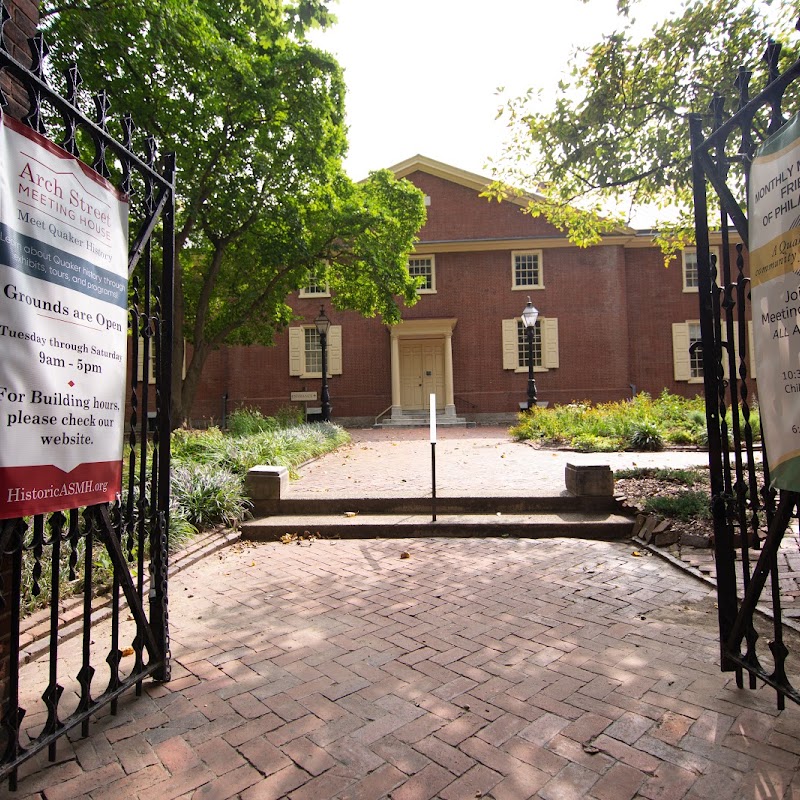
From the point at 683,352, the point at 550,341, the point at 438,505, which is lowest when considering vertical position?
the point at 438,505

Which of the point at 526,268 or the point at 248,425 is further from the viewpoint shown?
the point at 526,268

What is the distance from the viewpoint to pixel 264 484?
638 centimetres

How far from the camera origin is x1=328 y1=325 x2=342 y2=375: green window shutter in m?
22.0

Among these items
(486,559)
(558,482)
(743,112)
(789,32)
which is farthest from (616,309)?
(743,112)

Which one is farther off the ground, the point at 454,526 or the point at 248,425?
the point at 248,425

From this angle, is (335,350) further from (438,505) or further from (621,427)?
(438,505)

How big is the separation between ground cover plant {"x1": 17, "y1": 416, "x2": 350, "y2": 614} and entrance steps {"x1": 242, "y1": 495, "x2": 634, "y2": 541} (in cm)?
42

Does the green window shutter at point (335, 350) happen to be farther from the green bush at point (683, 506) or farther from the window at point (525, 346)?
the green bush at point (683, 506)

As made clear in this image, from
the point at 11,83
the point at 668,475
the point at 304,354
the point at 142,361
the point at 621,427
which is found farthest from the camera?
the point at 304,354

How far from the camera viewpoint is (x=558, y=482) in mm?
7309

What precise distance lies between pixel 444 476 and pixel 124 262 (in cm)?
616

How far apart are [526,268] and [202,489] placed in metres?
19.1

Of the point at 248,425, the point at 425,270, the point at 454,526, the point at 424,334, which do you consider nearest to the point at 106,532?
the point at 454,526

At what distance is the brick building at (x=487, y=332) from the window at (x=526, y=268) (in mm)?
47
